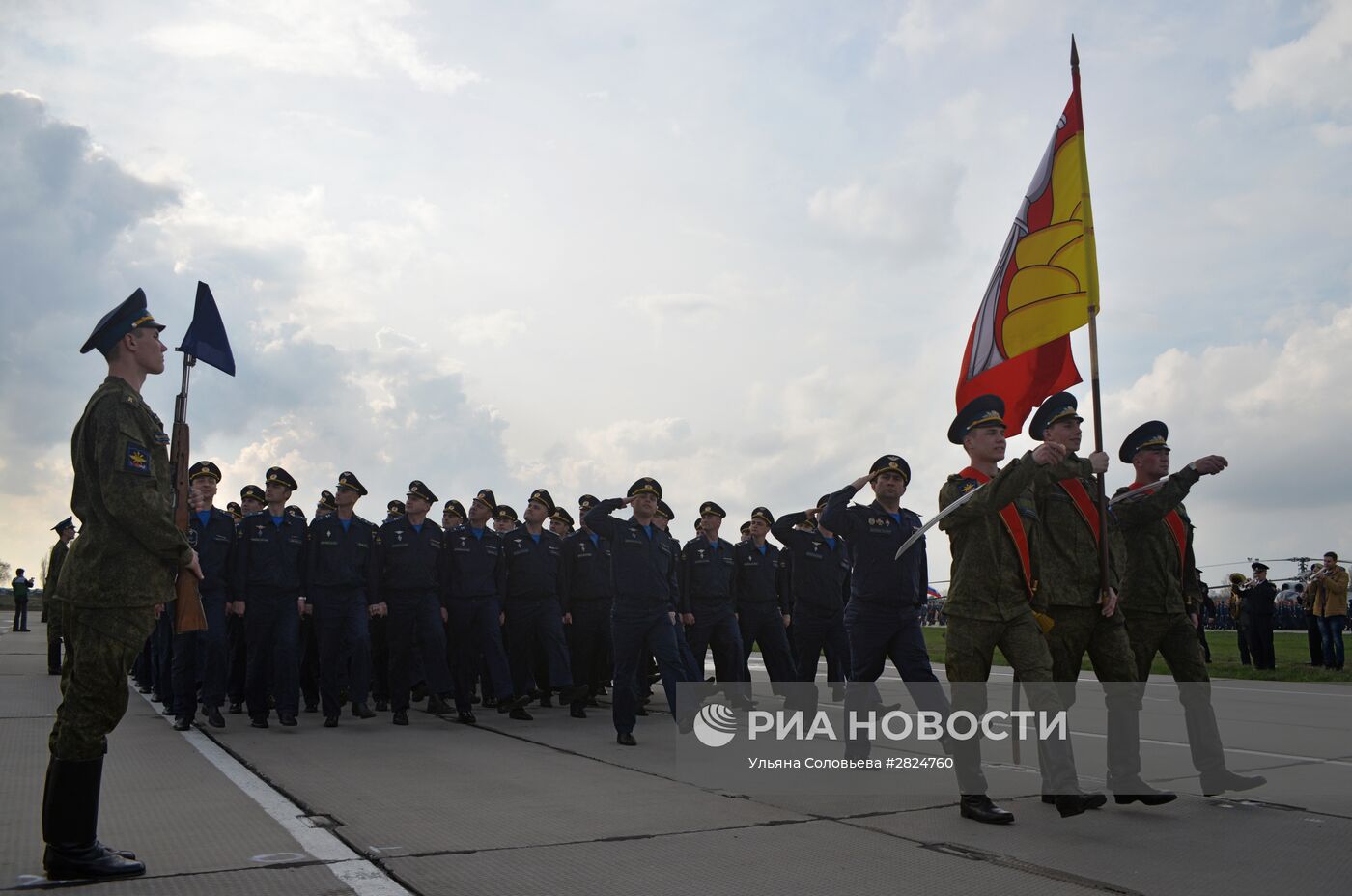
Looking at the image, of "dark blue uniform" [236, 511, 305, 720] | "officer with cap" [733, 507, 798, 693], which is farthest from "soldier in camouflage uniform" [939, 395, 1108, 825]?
"dark blue uniform" [236, 511, 305, 720]

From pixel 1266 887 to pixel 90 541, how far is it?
459 cm

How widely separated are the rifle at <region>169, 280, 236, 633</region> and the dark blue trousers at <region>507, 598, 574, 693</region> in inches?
173

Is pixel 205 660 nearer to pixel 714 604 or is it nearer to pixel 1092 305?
pixel 714 604

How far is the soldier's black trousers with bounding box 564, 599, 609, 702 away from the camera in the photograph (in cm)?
1120

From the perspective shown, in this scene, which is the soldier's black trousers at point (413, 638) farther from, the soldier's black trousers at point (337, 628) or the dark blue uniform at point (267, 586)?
the dark blue uniform at point (267, 586)

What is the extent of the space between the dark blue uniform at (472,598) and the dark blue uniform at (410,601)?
298mm

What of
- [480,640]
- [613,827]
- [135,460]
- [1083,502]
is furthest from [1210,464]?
[480,640]

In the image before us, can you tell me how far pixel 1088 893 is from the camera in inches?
149

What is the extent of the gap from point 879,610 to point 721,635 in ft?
11.9

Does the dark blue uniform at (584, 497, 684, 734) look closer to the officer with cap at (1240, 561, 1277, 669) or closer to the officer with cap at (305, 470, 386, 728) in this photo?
the officer with cap at (305, 470, 386, 728)

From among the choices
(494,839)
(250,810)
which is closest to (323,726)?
(250,810)

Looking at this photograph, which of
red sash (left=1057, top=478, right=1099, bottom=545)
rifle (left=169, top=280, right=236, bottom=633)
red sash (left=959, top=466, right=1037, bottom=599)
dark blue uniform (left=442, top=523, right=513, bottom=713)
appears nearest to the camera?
rifle (left=169, top=280, right=236, bottom=633)

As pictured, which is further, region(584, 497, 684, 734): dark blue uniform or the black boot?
region(584, 497, 684, 734): dark blue uniform

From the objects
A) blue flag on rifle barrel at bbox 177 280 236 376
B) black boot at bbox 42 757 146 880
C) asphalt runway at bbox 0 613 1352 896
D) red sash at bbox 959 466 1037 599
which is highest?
blue flag on rifle barrel at bbox 177 280 236 376
